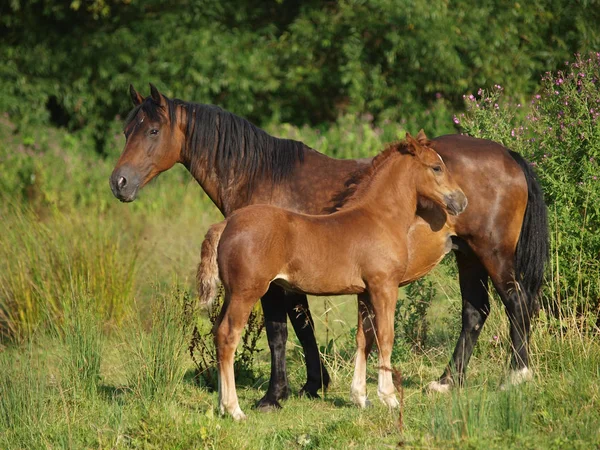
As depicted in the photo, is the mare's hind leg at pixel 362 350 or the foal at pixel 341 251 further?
the mare's hind leg at pixel 362 350

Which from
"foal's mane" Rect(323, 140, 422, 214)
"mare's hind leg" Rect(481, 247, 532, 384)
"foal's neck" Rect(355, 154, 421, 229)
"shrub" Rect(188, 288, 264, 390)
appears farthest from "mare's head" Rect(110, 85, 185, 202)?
"mare's hind leg" Rect(481, 247, 532, 384)

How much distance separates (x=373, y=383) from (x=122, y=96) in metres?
11.7

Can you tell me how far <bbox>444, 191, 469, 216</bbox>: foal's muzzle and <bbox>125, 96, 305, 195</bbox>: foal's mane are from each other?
4.28 ft

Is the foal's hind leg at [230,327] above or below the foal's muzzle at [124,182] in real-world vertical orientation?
below

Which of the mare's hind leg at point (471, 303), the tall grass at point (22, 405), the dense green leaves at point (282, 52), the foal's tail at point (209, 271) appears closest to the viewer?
the foal's tail at point (209, 271)

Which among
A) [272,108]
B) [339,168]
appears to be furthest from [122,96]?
[339,168]

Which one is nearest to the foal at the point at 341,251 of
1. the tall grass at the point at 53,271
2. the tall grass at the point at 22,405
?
the tall grass at the point at 22,405

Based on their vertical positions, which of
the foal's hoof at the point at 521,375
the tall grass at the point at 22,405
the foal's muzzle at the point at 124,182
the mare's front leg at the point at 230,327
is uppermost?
the foal's muzzle at the point at 124,182

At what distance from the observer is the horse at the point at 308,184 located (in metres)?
6.38

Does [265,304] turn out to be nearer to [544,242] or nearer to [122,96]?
[544,242]

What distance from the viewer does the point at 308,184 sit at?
21.6 ft

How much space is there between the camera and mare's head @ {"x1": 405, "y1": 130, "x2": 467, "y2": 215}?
596cm

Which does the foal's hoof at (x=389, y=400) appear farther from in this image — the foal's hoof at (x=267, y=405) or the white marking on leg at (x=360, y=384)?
the foal's hoof at (x=267, y=405)

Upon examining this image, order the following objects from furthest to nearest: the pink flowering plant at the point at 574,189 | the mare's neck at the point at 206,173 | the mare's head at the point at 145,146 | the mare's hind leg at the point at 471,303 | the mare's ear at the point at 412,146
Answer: the pink flowering plant at the point at 574,189 < the mare's hind leg at the point at 471,303 < the mare's neck at the point at 206,173 < the mare's head at the point at 145,146 < the mare's ear at the point at 412,146
